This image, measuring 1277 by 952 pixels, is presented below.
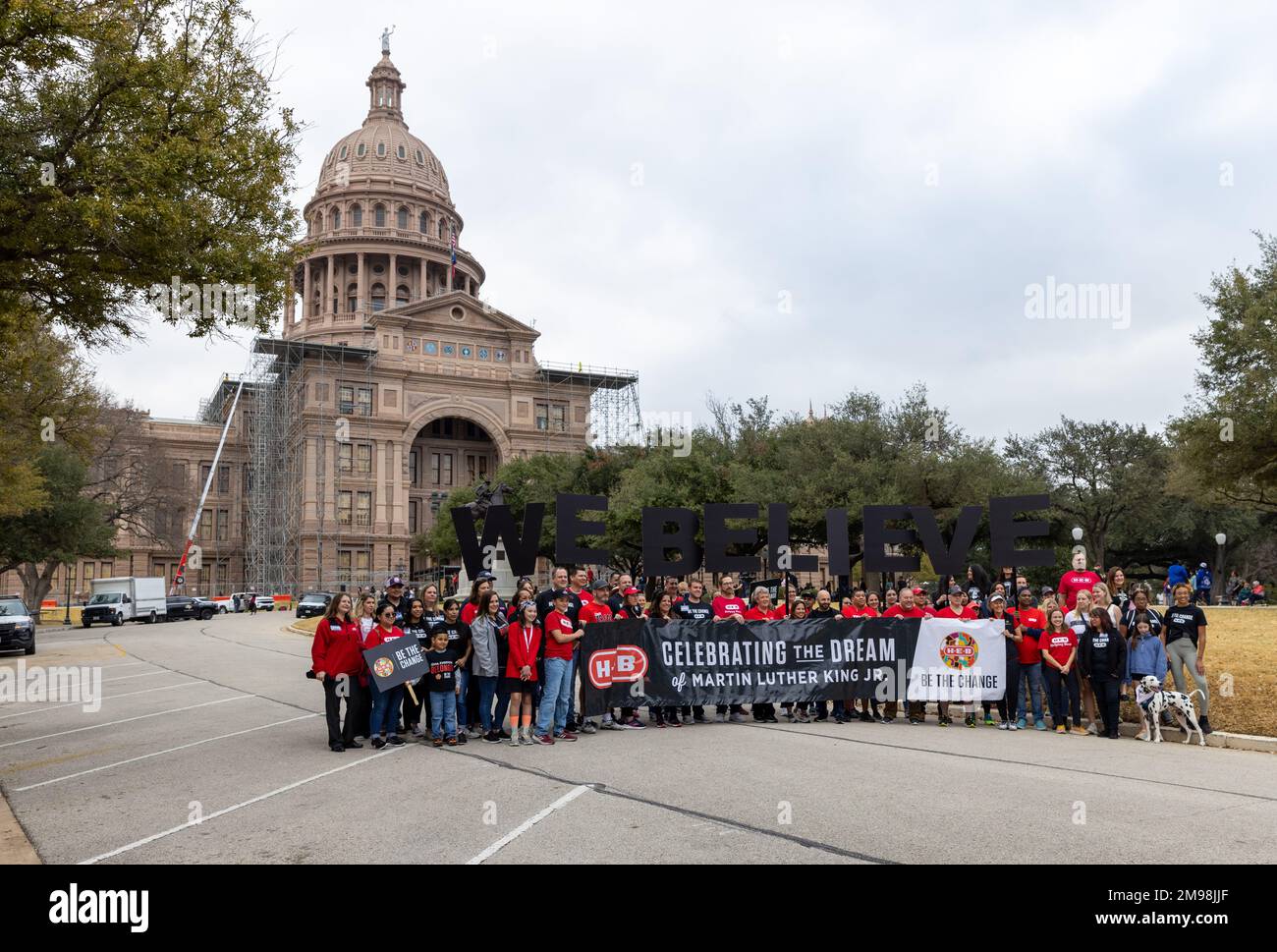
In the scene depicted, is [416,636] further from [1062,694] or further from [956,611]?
[1062,694]

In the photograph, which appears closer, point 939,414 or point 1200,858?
point 1200,858

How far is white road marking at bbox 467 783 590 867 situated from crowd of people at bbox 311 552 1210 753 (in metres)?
3.00

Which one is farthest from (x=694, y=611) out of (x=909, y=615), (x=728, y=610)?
(x=909, y=615)

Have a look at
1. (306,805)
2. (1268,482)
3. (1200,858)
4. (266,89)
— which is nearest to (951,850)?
(1200,858)

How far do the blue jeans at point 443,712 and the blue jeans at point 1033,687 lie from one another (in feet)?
24.5

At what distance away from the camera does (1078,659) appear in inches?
496

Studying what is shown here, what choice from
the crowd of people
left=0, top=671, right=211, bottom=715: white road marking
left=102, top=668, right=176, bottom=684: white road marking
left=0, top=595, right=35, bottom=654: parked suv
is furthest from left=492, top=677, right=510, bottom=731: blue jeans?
left=0, top=595, right=35, bottom=654: parked suv

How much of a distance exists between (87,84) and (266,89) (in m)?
2.05

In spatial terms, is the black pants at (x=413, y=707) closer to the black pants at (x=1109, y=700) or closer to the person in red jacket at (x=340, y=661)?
the person in red jacket at (x=340, y=661)

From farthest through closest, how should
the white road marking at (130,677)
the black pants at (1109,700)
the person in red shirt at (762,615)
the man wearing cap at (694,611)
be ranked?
the white road marking at (130,677), the person in red shirt at (762,615), the man wearing cap at (694,611), the black pants at (1109,700)

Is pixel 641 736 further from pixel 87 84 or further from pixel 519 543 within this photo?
pixel 87 84

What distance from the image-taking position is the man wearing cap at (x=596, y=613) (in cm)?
1239

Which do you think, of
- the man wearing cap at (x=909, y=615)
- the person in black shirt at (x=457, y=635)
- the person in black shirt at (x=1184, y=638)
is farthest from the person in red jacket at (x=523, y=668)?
the person in black shirt at (x=1184, y=638)
